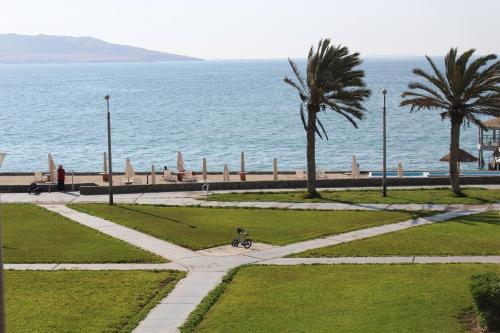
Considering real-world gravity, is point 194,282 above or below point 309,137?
below

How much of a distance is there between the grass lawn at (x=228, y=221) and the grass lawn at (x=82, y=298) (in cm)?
495

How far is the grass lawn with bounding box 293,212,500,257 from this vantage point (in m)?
26.5

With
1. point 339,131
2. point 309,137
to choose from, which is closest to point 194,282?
point 309,137

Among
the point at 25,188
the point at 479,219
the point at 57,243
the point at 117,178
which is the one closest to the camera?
the point at 57,243

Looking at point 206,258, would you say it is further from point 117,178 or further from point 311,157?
point 117,178

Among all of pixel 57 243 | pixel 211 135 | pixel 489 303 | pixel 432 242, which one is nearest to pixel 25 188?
pixel 57 243

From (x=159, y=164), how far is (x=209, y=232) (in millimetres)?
49826

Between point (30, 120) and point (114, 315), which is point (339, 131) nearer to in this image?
point (30, 120)

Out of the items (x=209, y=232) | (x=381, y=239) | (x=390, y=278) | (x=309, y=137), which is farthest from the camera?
(x=309, y=137)

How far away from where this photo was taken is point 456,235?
29156mm

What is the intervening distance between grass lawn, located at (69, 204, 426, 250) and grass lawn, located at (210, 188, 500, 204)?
9.83 feet

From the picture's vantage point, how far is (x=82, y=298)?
21.1m

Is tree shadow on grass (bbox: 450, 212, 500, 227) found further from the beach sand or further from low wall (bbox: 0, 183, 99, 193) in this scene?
low wall (bbox: 0, 183, 99, 193)

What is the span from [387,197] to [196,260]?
50.0ft
